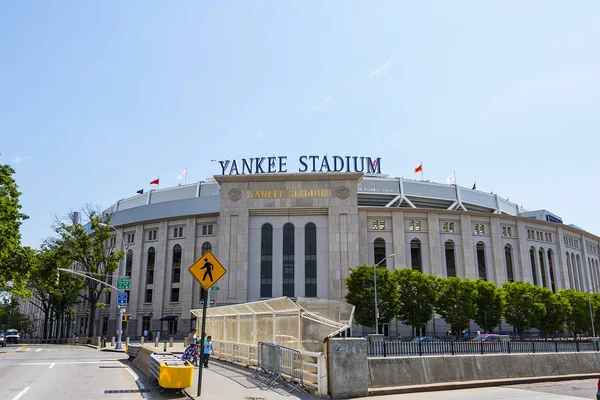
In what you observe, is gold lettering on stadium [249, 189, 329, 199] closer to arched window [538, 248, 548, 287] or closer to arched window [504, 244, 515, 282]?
arched window [504, 244, 515, 282]

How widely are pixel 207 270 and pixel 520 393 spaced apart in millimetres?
11489

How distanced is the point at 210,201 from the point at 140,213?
44.9 ft

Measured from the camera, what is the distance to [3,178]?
3916cm

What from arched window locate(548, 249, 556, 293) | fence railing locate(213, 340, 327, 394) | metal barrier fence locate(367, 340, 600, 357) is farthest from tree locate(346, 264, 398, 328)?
arched window locate(548, 249, 556, 293)

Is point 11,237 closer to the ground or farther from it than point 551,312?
farther from it

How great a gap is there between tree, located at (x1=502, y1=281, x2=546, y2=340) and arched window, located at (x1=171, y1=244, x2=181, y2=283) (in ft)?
151

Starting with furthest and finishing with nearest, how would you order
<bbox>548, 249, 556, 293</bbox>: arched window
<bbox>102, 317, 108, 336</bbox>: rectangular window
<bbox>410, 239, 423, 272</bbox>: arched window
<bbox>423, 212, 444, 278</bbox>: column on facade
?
<bbox>548, 249, 556, 293</bbox>: arched window
<bbox>102, 317, 108, 336</bbox>: rectangular window
<bbox>410, 239, 423, 272</bbox>: arched window
<bbox>423, 212, 444, 278</bbox>: column on facade

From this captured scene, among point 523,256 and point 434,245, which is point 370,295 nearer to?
point 434,245

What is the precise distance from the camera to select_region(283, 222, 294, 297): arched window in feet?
197

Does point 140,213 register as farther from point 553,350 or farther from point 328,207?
point 553,350

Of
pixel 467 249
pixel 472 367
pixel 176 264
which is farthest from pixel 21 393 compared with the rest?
pixel 467 249

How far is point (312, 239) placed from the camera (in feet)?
202

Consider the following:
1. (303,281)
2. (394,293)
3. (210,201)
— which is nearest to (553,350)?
(394,293)

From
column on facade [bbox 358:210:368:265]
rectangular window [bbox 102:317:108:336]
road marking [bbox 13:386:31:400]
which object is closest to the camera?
road marking [bbox 13:386:31:400]
